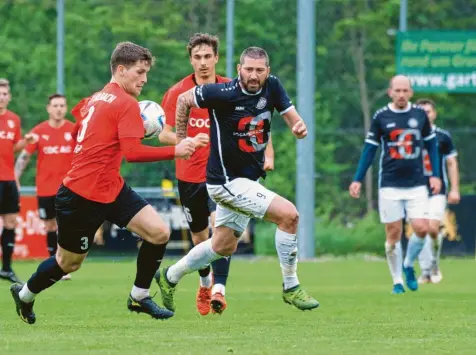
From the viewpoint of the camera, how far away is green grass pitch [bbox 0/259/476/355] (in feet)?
25.8

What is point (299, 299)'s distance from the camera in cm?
1002

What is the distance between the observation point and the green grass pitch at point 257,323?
7.87 m

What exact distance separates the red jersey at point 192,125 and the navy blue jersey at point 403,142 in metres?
2.79

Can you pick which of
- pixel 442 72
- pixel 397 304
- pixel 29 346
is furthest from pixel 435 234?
pixel 442 72

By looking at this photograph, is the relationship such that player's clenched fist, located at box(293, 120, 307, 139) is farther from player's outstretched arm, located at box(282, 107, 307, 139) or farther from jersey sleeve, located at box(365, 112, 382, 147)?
jersey sleeve, located at box(365, 112, 382, 147)

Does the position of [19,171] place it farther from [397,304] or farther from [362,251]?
[362,251]

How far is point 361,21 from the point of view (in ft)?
104

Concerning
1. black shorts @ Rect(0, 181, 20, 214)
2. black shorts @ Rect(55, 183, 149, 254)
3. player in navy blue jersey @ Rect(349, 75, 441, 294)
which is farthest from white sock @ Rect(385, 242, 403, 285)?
black shorts @ Rect(55, 183, 149, 254)

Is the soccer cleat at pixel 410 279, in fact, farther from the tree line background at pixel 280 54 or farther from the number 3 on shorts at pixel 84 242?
the tree line background at pixel 280 54

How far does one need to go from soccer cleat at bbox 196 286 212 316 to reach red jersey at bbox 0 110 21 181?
551 centimetres

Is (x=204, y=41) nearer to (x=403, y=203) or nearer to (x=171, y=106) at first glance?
(x=171, y=106)

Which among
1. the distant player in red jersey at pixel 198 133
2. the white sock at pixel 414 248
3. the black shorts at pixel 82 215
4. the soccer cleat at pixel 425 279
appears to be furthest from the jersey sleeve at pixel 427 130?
the black shorts at pixel 82 215

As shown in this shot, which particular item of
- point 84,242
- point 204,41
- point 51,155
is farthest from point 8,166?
point 84,242

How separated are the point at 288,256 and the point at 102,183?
5.19ft
